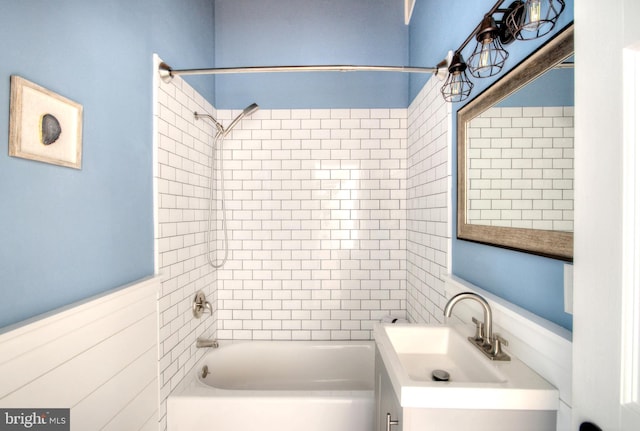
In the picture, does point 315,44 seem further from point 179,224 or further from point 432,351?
point 432,351

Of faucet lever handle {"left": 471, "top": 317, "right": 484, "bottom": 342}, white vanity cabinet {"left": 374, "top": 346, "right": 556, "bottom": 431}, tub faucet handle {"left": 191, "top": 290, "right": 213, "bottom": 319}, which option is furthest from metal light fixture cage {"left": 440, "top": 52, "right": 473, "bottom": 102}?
tub faucet handle {"left": 191, "top": 290, "right": 213, "bottom": 319}

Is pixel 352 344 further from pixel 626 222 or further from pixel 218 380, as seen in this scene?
pixel 626 222

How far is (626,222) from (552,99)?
64 centimetres

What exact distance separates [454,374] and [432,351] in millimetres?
150

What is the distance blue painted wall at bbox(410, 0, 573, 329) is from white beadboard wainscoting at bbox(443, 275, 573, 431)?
0.16 ft

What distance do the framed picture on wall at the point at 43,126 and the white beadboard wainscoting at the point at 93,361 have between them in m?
0.53

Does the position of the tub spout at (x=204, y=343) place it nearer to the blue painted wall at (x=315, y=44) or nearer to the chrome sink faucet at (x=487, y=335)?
the chrome sink faucet at (x=487, y=335)

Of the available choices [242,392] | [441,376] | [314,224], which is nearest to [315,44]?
[314,224]

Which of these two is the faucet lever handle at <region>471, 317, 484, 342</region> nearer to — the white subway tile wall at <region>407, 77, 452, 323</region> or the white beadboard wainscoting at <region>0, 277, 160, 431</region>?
the white subway tile wall at <region>407, 77, 452, 323</region>

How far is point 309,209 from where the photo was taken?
2.47 m

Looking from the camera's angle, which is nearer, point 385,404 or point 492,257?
point 385,404

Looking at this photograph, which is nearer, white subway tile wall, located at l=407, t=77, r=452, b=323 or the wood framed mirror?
the wood framed mirror

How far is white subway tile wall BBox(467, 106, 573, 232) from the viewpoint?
34.5 inches

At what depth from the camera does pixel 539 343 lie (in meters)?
0.93
